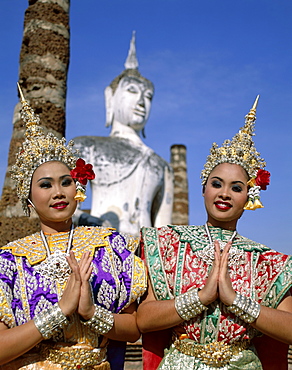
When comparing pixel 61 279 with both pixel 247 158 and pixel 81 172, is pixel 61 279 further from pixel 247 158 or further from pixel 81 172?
pixel 247 158

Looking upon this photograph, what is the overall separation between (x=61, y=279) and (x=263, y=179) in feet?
4.11

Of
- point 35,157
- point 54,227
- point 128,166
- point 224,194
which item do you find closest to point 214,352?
point 224,194

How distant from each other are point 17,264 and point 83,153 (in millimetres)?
3868

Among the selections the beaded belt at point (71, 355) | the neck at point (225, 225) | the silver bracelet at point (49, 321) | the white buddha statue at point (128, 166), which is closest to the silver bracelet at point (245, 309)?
the neck at point (225, 225)

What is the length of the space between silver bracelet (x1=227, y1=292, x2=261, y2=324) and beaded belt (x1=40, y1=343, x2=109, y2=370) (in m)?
0.74

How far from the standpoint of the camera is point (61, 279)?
8.56ft

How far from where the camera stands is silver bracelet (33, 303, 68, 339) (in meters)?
2.40

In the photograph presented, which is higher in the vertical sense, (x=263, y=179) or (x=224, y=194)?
(x=263, y=179)

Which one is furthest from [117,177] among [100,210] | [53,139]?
[53,139]

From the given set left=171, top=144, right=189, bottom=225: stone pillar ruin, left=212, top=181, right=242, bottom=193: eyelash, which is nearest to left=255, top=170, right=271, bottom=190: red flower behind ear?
left=212, top=181, right=242, bottom=193: eyelash

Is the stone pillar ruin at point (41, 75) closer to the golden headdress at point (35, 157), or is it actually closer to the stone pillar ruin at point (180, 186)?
the golden headdress at point (35, 157)

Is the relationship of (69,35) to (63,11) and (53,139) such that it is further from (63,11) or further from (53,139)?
(53,139)

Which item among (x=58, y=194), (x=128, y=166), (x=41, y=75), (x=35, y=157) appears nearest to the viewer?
(x=58, y=194)

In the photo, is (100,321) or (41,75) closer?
(100,321)
